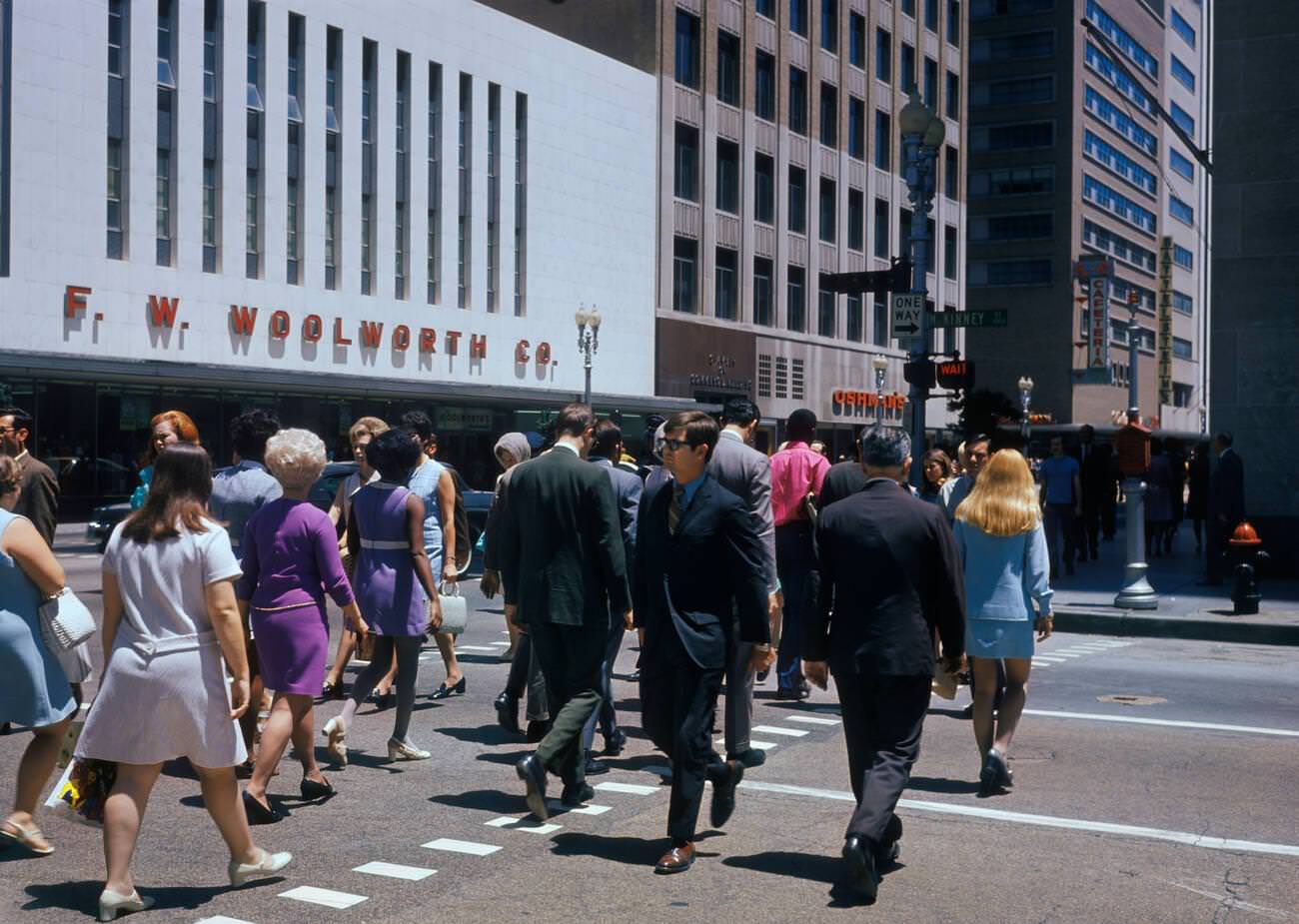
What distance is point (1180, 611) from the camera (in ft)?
53.5

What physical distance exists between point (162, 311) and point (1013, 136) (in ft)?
196

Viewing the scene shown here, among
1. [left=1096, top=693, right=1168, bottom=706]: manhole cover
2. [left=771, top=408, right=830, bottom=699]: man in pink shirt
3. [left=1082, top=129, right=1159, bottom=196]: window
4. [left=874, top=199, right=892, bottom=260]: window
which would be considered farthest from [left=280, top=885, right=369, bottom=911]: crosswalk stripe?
[left=1082, top=129, right=1159, bottom=196]: window

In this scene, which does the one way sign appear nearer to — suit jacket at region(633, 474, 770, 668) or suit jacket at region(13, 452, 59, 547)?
suit jacket at region(13, 452, 59, 547)

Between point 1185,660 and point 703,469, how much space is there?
27.8 feet

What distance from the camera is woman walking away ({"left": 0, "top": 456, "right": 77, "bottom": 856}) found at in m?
6.28

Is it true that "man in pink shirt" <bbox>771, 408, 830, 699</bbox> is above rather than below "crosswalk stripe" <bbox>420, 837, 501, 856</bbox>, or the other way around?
above

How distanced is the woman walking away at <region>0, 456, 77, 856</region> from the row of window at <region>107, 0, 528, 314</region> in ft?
95.7

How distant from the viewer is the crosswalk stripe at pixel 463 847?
6.59m

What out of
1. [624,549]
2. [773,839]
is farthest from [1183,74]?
[773,839]

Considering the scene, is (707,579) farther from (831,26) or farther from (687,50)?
(831,26)

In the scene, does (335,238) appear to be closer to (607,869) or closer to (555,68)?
(555,68)

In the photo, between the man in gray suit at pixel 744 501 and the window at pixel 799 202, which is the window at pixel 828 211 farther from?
the man in gray suit at pixel 744 501

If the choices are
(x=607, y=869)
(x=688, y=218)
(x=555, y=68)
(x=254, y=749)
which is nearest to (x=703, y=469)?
(x=607, y=869)

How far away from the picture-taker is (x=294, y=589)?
7203 mm
